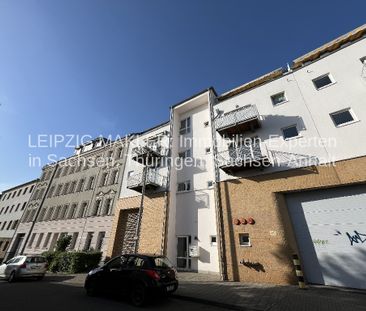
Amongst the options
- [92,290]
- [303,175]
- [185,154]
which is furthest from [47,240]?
[303,175]

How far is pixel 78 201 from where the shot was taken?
25047mm

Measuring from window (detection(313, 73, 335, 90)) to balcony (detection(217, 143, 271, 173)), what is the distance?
5.10m

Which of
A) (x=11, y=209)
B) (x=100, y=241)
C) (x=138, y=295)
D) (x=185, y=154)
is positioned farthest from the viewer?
(x=11, y=209)

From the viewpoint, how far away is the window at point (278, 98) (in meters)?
14.1

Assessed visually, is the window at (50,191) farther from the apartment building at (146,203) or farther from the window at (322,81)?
the window at (322,81)

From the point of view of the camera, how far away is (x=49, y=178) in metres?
32.7

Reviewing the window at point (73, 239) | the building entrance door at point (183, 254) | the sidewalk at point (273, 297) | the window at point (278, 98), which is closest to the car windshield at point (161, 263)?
the sidewalk at point (273, 297)

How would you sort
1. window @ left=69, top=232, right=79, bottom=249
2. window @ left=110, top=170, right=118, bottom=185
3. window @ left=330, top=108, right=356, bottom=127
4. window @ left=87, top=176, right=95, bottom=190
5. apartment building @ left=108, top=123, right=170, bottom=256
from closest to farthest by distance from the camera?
window @ left=330, top=108, right=356, bottom=127, apartment building @ left=108, top=123, right=170, bottom=256, window @ left=69, top=232, right=79, bottom=249, window @ left=110, top=170, right=118, bottom=185, window @ left=87, top=176, right=95, bottom=190

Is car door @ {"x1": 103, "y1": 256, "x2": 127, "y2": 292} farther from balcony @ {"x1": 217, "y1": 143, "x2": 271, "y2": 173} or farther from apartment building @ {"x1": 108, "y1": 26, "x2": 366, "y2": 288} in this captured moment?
balcony @ {"x1": 217, "y1": 143, "x2": 271, "y2": 173}

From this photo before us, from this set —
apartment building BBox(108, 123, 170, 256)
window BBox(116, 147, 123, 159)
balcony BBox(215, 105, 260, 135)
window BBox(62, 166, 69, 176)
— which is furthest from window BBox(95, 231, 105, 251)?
balcony BBox(215, 105, 260, 135)

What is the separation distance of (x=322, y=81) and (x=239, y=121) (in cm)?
551

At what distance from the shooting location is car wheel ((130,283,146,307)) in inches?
269

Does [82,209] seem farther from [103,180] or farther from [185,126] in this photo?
[185,126]

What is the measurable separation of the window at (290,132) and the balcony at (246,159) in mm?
1660
